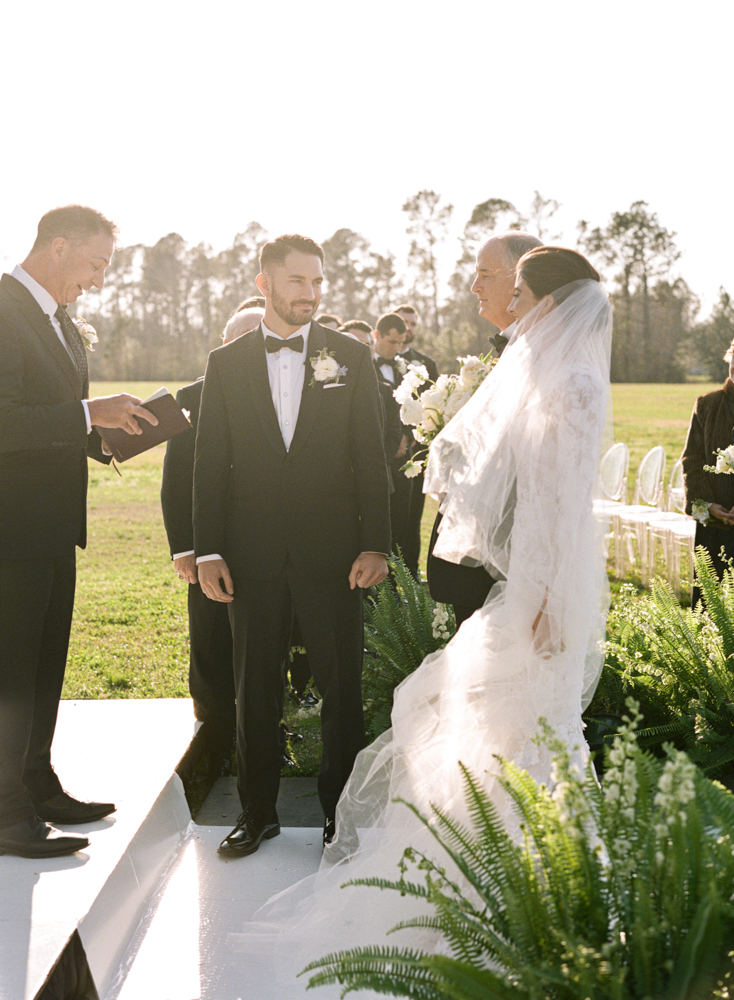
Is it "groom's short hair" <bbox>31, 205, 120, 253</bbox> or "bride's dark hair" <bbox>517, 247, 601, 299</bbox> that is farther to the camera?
"groom's short hair" <bbox>31, 205, 120, 253</bbox>

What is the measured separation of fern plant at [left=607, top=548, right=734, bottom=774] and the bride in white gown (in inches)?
46.5

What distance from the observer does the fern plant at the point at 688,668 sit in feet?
13.5

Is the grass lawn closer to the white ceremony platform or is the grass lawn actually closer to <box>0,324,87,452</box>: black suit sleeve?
the white ceremony platform

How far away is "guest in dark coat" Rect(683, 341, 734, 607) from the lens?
242 inches

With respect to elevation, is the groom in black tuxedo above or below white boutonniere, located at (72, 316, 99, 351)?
below

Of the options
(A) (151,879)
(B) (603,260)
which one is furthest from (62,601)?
(B) (603,260)

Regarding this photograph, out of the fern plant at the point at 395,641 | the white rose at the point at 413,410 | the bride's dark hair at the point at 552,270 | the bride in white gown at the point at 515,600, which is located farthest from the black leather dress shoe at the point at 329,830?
the bride's dark hair at the point at 552,270

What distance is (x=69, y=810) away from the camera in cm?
367

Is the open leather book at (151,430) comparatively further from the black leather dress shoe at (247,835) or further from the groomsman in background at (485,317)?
the black leather dress shoe at (247,835)

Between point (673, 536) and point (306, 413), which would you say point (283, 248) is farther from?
point (673, 536)

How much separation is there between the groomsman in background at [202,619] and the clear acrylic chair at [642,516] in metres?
6.12

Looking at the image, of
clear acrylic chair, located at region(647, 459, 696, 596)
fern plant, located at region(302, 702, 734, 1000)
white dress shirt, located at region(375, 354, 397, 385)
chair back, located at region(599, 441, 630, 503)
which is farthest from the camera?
chair back, located at region(599, 441, 630, 503)

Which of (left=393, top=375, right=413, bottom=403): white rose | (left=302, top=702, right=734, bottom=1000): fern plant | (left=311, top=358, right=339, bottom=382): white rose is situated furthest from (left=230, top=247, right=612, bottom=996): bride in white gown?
(left=302, top=702, right=734, bottom=1000): fern plant

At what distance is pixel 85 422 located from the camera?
3432 mm
